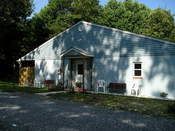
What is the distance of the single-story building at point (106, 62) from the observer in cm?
2100

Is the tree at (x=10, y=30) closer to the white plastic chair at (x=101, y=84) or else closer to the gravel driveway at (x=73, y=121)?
→ the white plastic chair at (x=101, y=84)

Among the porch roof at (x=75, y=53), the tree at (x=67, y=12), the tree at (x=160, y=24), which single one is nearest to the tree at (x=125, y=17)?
the tree at (x=160, y=24)

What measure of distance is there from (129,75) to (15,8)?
69.6 feet

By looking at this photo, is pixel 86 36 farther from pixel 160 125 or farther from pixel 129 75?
pixel 160 125

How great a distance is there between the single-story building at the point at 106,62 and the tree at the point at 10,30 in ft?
28.5

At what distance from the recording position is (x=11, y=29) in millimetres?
38375

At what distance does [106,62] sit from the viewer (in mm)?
24109

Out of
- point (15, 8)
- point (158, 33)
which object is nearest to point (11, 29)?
point (15, 8)

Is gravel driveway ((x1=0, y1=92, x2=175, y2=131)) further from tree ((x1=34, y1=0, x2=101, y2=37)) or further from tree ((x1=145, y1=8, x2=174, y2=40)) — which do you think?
tree ((x1=145, y1=8, x2=174, y2=40))

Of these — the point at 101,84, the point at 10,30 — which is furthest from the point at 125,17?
the point at 101,84

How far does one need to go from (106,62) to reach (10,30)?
18.1 m

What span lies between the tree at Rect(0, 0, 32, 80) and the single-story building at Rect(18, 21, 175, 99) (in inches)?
342

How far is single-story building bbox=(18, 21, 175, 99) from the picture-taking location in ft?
68.9

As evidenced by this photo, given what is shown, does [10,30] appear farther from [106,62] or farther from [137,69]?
[137,69]
